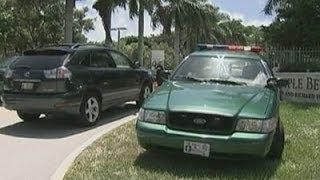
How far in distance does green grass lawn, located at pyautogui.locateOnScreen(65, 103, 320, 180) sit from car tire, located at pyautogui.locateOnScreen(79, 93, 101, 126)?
1866mm

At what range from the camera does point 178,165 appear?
7996 mm

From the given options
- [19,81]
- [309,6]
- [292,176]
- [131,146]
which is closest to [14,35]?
[309,6]

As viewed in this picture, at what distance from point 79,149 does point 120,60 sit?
15.3 feet

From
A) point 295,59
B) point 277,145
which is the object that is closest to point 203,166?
point 277,145

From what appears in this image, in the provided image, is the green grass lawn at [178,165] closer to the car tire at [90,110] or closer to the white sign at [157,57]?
the car tire at [90,110]

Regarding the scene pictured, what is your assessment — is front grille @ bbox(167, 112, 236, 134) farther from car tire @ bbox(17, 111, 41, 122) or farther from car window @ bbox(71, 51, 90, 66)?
car tire @ bbox(17, 111, 41, 122)

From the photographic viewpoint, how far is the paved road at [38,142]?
827 cm

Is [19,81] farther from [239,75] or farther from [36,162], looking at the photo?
[239,75]

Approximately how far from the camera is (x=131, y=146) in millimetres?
9336

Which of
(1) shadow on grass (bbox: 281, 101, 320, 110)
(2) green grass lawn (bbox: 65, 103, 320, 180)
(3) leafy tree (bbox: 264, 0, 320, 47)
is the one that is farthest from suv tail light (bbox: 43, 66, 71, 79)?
(3) leafy tree (bbox: 264, 0, 320, 47)

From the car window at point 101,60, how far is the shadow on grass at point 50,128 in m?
1.18

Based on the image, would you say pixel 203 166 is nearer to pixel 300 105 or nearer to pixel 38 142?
pixel 38 142

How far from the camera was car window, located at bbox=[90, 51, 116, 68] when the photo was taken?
12406 mm

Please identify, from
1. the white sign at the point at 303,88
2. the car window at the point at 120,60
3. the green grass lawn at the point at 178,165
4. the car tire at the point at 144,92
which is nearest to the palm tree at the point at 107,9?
the white sign at the point at 303,88
